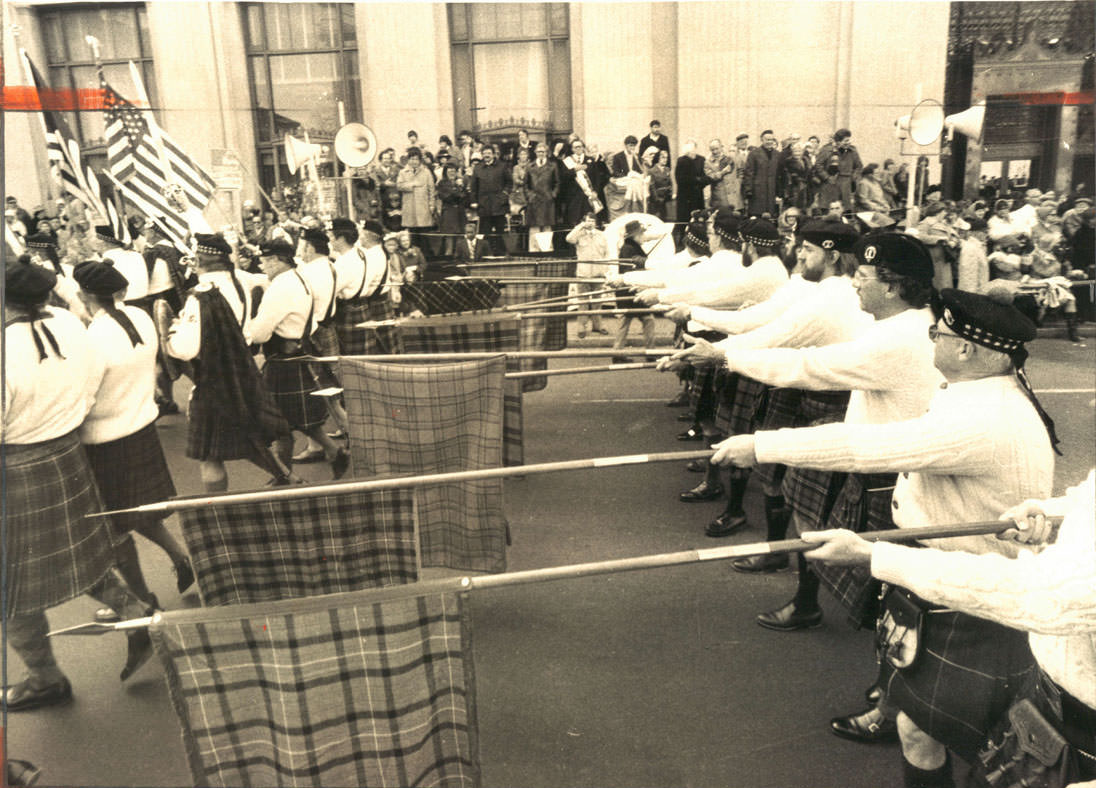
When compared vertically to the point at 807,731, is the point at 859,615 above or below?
above

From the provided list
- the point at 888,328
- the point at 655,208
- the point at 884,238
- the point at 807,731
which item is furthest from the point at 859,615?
the point at 655,208

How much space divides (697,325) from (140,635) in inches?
151

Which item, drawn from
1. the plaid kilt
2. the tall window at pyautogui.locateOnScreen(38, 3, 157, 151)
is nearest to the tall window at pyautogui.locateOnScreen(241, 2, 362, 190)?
the tall window at pyautogui.locateOnScreen(38, 3, 157, 151)

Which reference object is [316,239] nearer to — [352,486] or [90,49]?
[90,49]

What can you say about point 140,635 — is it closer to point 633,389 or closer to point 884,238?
point 884,238

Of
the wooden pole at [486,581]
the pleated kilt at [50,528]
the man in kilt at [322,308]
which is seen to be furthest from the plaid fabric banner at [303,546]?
the man in kilt at [322,308]

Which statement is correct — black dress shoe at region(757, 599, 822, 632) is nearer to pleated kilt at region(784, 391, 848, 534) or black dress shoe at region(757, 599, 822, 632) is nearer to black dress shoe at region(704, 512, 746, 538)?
pleated kilt at region(784, 391, 848, 534)

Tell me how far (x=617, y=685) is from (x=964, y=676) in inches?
67.6

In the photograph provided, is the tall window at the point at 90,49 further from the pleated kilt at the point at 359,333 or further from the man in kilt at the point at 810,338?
the man in kilt at the point at 810,338

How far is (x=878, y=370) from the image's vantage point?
3.32 m

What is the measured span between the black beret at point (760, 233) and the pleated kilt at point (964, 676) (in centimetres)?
391

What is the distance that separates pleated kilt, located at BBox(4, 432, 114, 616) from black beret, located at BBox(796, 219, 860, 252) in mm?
3908

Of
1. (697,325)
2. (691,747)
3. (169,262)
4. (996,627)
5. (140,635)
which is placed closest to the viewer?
(996,627)

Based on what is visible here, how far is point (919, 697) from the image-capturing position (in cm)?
247
